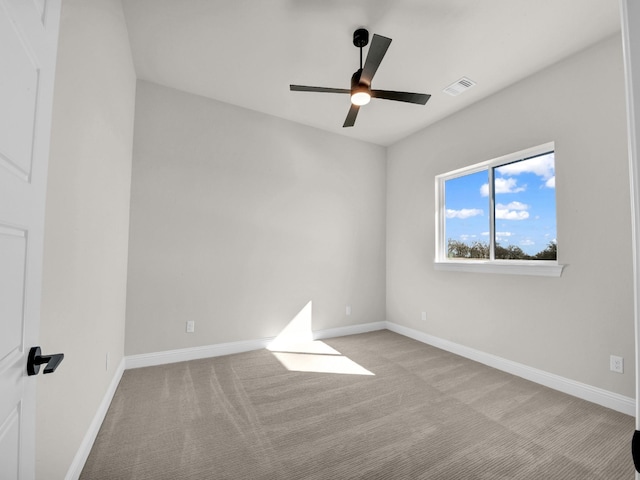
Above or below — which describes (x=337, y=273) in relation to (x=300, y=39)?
below

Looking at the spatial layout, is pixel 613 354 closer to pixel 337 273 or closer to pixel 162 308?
pixel 337 273

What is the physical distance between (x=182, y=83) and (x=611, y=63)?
12.5 ft

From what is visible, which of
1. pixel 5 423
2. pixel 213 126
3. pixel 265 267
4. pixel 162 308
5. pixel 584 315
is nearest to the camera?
pixel 5 423

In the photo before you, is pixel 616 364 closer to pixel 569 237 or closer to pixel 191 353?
pixel 569 237

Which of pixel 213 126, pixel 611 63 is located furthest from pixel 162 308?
pixel 611 63

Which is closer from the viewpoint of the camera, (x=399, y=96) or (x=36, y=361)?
(x=36, y=361)

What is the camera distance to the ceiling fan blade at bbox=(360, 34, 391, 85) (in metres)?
1.75

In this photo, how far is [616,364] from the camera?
213 centimetres

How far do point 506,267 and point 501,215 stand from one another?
1.98ft

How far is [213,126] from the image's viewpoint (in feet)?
10.6

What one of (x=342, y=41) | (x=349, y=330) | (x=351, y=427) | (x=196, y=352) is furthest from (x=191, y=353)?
(x=342, y=41)

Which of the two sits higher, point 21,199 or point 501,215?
point 501,215

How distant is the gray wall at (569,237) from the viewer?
2.16 meters

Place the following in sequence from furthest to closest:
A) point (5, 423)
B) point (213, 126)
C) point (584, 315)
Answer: point (213, 126)
point (584, 315)
point (5, 423)
